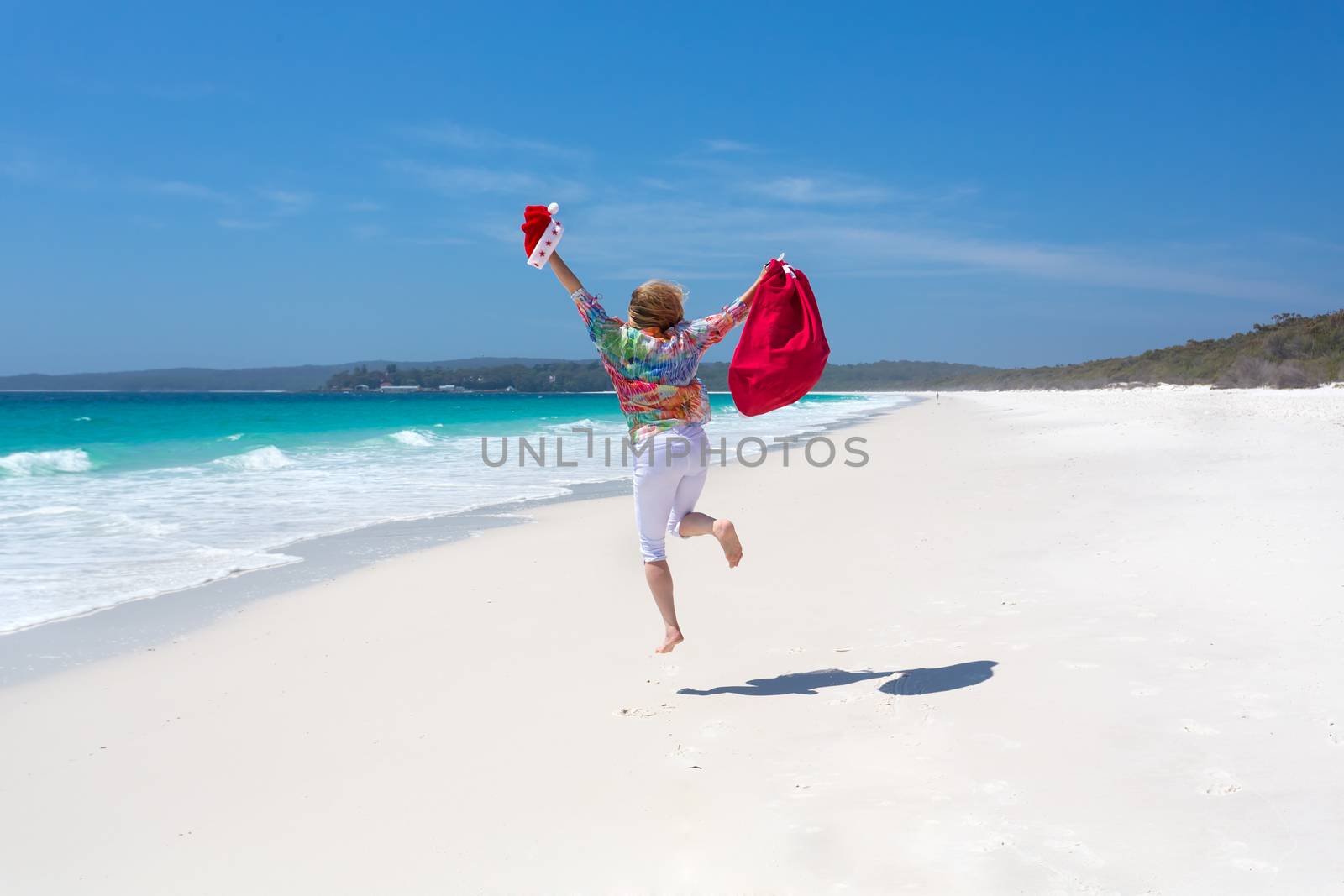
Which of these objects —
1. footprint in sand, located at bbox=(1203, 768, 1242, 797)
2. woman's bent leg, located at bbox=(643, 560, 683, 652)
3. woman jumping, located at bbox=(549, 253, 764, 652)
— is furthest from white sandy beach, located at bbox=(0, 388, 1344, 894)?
woman jumping, located at bbox=(549, 253, 764, 652)

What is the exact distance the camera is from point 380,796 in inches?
116

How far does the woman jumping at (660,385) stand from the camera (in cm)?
395

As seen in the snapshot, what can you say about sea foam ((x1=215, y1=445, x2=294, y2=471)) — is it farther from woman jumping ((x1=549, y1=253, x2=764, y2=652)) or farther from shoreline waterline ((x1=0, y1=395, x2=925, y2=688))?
woman jumping ((x1=549, y1=253, x2=764, y2=652))

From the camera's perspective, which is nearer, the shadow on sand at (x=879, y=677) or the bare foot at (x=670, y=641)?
the shadow on sand at (x=879, y=677)

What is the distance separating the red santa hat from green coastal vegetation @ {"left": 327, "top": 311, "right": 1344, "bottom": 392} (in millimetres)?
829

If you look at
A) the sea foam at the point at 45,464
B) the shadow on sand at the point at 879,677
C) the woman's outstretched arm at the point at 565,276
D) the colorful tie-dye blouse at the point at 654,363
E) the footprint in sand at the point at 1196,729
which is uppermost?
the woman's outstretched arm at the point at 565,276

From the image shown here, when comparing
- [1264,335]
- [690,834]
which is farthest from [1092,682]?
[1264,335]

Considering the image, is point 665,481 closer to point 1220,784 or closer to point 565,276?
point 565,276

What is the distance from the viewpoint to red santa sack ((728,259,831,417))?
4184 mm

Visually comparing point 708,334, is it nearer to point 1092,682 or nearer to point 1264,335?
point 1092,682

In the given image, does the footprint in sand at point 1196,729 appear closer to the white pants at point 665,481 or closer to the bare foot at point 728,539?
the bare foot at point 728,539

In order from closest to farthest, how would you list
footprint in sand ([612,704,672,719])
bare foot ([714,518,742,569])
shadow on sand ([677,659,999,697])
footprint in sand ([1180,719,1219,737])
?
footprint in sand ([1180,719,1219,737]) < footprint in sand ([612,704,672,719]) < shadow on sand ([677,659,999,697]) < bare foot ([714,518,742,569])

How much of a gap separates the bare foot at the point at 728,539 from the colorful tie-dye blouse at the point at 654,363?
0.47m

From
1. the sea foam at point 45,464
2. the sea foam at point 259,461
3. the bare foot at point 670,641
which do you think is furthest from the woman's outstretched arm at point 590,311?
the sea foam at point 45,464
